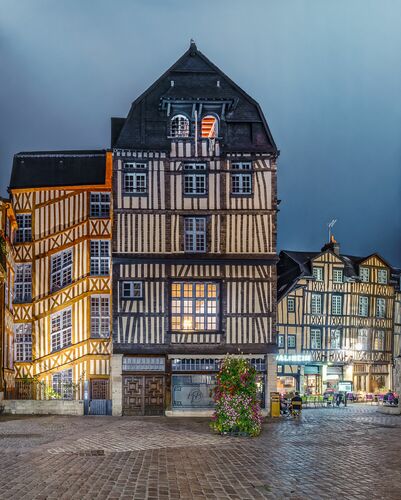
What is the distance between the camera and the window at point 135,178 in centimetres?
2506

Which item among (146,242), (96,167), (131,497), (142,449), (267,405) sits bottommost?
(267,405)

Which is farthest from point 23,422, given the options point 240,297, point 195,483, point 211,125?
point 211,125

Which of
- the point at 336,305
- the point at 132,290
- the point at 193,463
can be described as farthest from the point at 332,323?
the point at 193,463

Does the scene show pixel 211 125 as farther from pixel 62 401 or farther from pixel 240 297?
pixel 62 401

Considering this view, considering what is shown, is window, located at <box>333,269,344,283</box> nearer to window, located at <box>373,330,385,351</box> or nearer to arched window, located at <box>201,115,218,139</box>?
window, located at <box>373,330,385,351</box>

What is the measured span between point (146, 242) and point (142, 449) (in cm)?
1212

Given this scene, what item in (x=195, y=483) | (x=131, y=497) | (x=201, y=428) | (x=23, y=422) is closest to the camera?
(x=131, y=497)

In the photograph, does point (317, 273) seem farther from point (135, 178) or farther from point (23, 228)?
point (23, 228)

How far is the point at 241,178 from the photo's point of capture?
83.5 ft

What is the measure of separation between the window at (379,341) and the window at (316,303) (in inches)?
187

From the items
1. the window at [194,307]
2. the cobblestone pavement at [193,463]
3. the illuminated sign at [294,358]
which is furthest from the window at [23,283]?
the illuminated sign at [294,358]

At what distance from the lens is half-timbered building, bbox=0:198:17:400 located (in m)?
24.7

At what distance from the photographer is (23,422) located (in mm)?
20094

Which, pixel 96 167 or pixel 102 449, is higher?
pixel 96 167
